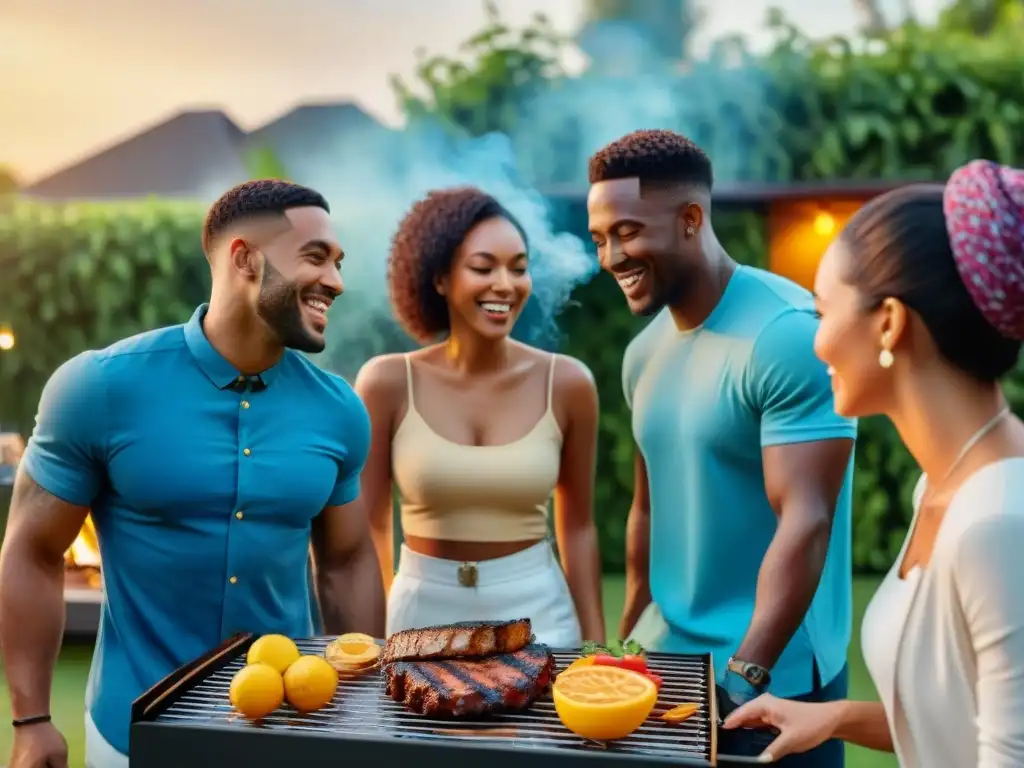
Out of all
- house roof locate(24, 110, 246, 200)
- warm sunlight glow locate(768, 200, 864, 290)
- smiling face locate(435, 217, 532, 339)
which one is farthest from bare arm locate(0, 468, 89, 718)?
house roof locate(24, 110, 246, 200)

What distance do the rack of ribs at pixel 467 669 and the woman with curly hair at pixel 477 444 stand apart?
1.11m

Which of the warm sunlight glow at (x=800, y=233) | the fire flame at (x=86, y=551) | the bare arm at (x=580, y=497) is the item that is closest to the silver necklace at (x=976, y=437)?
the bare arm at (x=580, y=497)

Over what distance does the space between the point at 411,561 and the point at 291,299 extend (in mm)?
1256

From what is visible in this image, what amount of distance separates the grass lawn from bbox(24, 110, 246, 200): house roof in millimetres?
14166

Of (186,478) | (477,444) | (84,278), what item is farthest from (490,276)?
(84,278)

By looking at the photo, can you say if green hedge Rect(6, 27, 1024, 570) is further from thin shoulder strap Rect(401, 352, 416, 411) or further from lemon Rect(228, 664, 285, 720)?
lemon Rect(228, 664, 285, 720)

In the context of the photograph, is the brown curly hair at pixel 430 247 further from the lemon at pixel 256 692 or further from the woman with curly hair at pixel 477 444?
the lemon at pixel 256 692

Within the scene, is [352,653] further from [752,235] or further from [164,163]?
[164,163]

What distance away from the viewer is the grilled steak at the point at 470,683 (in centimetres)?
180

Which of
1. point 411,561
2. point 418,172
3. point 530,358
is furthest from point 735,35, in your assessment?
point 411,561

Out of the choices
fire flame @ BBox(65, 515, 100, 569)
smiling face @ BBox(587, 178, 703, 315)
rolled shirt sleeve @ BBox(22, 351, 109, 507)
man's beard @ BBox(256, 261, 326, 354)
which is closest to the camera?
rolled shirt sleeve @ BBox(22, 351, 109, 507)

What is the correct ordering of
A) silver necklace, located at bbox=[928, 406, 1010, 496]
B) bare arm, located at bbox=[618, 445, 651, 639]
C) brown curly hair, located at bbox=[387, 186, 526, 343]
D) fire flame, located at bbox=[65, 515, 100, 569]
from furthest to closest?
fire flame, located at bbox=[65, 515, 100, 569]
brown curly hair, located at bbox=[387, 186, 526, 343]
bare arm, located at bbox=[618, 445, 651, 639]
silver necklace, located at bbox=[928, 406, 1010, 496]

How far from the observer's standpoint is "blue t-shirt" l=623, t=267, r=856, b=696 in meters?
2.50

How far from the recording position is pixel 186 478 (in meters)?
2.29
